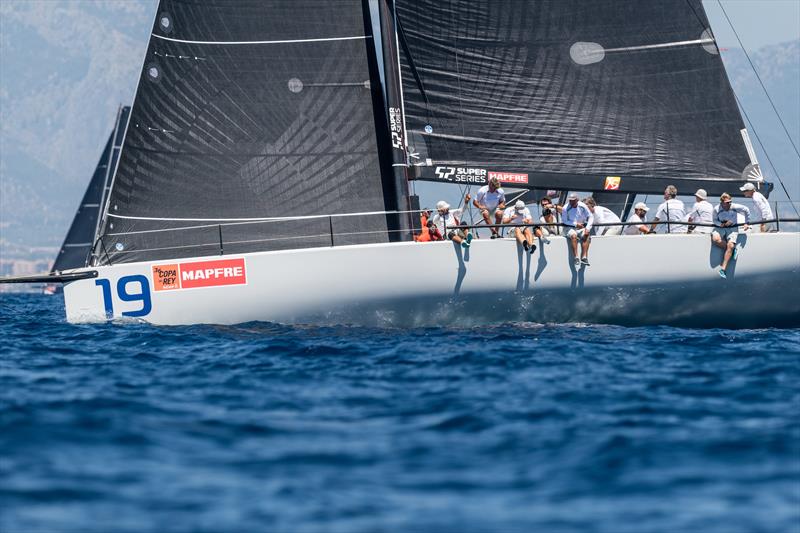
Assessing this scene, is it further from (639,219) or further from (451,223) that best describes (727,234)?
(451,223)

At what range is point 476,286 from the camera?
48.3 ft

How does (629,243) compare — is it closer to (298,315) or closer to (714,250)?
(714,250)

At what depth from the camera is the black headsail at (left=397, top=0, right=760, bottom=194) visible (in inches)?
629

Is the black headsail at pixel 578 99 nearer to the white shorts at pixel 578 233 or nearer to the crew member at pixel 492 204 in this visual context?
the crew member at pixel 492 204

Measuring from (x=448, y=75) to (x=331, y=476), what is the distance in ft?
33.1

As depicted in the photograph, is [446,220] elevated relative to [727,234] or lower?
elevated

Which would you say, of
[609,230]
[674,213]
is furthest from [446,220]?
[674,213]

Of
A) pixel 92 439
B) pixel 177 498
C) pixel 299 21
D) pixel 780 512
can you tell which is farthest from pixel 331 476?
pixel 299 21

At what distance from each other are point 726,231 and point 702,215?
0.51 m

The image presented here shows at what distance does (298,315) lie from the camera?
14.9 m

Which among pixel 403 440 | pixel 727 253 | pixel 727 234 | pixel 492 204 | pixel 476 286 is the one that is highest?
pixel 492 204

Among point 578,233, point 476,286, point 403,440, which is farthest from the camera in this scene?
point 578,233

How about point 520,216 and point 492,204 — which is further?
point 492,204

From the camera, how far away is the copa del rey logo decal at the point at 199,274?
1493cm
